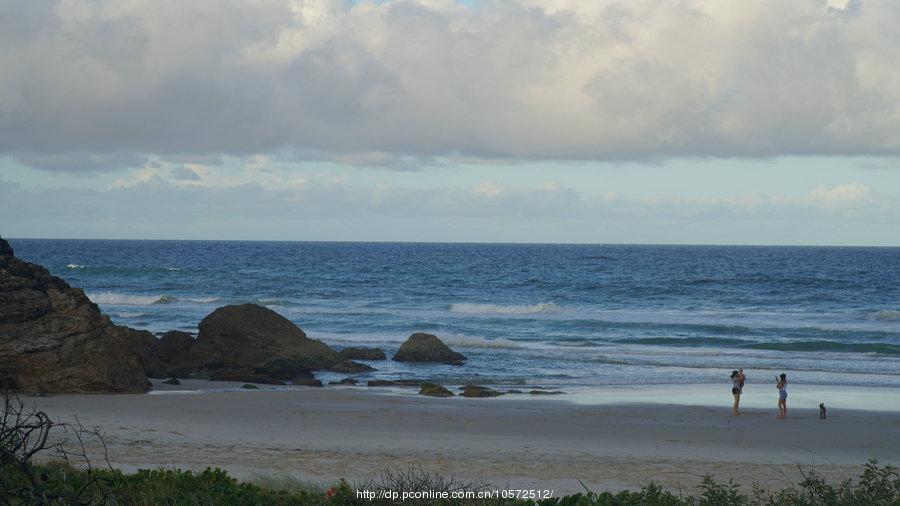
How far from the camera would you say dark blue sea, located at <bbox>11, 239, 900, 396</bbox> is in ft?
95.3

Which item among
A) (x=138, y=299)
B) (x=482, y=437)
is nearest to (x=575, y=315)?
(x=138, y=299)

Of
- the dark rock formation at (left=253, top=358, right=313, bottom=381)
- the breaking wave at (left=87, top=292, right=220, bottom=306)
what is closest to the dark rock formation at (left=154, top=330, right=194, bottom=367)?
the dark rock formation at (left=253, top=358, right=313, bottom=381)

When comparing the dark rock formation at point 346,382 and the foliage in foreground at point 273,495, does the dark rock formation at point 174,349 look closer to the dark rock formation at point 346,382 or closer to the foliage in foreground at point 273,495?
the dark rock formation at point 346,382

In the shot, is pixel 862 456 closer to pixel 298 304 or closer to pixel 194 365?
pixel 194 365

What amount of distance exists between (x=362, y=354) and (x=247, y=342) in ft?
16.0

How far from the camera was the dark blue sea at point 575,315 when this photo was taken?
2906 centimetres

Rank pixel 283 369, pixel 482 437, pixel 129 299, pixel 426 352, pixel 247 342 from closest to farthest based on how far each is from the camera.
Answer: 1. pixel 482 437
2. pixel 283 369
3. pixel 247 342
4. pixel 426 352
5. pixel 129 299

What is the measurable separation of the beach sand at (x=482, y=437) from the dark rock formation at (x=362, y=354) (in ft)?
21.5

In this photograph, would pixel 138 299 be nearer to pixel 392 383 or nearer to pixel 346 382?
pixel 346 382

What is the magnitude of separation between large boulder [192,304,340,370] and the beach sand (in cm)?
376

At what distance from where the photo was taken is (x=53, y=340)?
20.0 metres

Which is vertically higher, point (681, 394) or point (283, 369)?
point (681, 394)

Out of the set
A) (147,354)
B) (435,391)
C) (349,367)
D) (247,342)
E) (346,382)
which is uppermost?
(247,342)

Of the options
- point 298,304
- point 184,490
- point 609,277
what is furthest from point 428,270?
point 184,490
